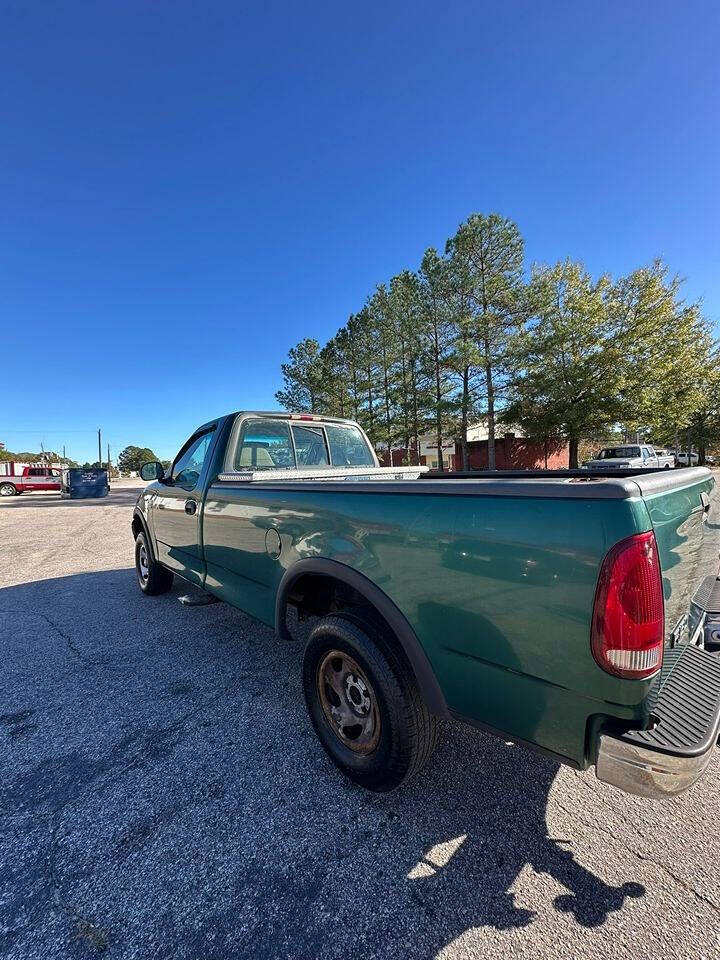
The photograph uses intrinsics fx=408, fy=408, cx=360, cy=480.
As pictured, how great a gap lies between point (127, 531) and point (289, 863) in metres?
12.0

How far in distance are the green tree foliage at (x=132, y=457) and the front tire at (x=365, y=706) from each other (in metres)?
123

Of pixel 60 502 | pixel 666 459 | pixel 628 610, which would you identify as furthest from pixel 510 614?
pixel 60 502

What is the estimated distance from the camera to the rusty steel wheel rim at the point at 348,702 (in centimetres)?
206

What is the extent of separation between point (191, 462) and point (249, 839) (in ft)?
10.9

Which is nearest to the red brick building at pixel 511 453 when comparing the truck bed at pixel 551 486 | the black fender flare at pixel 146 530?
the black fender flare at pixel 146 530

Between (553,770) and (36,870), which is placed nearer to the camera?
A: (36,870)

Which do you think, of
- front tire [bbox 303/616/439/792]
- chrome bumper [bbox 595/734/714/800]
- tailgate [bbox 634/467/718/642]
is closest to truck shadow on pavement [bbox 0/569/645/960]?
front tire [bbox 303/616/439/792]

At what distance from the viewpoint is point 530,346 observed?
2136 centimetres

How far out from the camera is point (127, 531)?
38.7 feet

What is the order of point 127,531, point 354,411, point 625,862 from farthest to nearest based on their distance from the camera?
1. point 354,411
2. point 127,531
3. point 625,862

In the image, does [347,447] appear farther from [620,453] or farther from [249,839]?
[620,453]

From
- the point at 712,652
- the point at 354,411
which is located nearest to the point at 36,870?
the point at 712,652

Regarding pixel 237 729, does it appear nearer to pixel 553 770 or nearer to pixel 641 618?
pixel 553 770

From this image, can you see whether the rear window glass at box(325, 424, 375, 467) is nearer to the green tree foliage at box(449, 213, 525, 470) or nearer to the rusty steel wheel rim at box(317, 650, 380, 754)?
the rusty steel wheel rim at box(317, 650, 380, 754)
